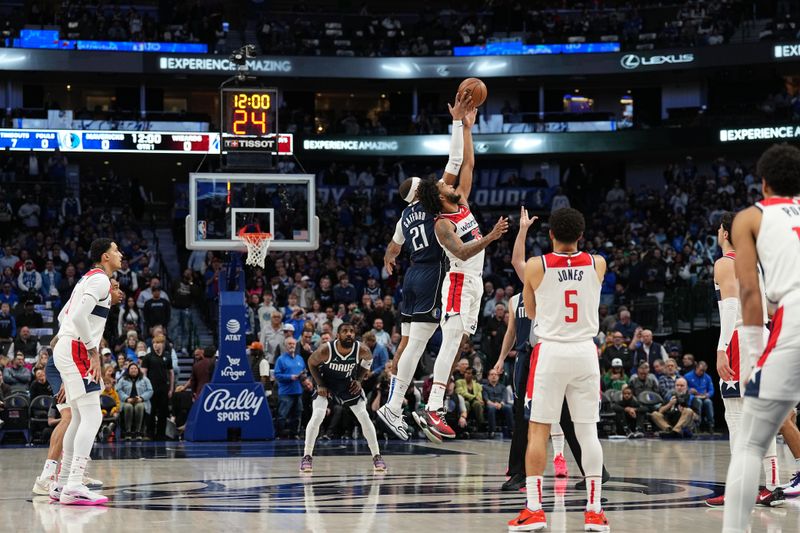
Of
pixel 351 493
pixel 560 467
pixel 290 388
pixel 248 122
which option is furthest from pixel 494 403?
pixel 351 493

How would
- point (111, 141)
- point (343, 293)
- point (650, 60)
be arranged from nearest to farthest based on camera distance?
point (343, 293) → point (111, 141) → point (650, 60)

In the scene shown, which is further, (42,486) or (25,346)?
(25,346)

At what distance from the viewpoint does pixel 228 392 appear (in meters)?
18.5

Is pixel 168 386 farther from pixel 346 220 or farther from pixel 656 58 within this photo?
pixel 656 58

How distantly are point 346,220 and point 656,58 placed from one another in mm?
12755

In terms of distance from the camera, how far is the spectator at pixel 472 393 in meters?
19.4

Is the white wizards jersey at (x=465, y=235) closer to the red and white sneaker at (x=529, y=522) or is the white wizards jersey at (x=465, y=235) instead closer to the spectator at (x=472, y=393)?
the red and white sneaker at (x=529, y=522)

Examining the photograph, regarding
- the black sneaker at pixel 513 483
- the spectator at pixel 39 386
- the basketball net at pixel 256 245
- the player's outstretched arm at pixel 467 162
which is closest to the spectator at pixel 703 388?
the basketball net at pixel 256 245

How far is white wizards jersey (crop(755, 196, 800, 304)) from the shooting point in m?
6.30

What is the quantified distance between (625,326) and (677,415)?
A: 112 inches

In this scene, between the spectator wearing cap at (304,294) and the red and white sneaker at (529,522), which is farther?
the spectator wearing cap at (304,294)

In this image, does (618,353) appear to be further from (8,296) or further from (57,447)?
(8,296)

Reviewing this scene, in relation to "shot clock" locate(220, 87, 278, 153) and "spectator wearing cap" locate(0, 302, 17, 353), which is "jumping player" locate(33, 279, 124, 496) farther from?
"spectator wearing cap" locate(0, 302, 17, 353)

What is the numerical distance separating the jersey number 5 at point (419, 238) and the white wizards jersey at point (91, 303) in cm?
302
